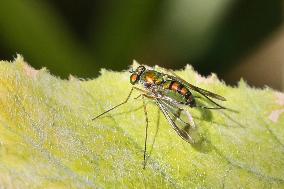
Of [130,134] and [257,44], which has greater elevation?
[257,44]

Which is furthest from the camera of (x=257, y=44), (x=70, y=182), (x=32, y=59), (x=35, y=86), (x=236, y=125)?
(x=257, y=44)

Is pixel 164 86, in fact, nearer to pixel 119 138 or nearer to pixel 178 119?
pixel 178 119

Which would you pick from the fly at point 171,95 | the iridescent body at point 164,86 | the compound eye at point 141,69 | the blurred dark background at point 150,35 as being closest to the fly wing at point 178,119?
the fly at point 171,95

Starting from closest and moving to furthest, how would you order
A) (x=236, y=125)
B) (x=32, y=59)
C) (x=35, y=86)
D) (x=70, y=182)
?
(x=70, y=182) → (x=35, y=86) → (x=236, y=125) → (x=32, y=59)

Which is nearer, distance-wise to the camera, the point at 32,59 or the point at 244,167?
the point at 244,167

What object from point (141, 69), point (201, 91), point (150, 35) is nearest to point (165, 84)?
point (141, 69)

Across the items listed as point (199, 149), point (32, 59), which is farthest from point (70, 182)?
point (32, 59)

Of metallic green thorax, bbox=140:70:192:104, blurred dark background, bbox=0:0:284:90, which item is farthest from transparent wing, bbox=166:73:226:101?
blurred dark background, bbox=0:0:284:90

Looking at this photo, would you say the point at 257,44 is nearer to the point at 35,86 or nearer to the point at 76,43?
the point at 76,43
